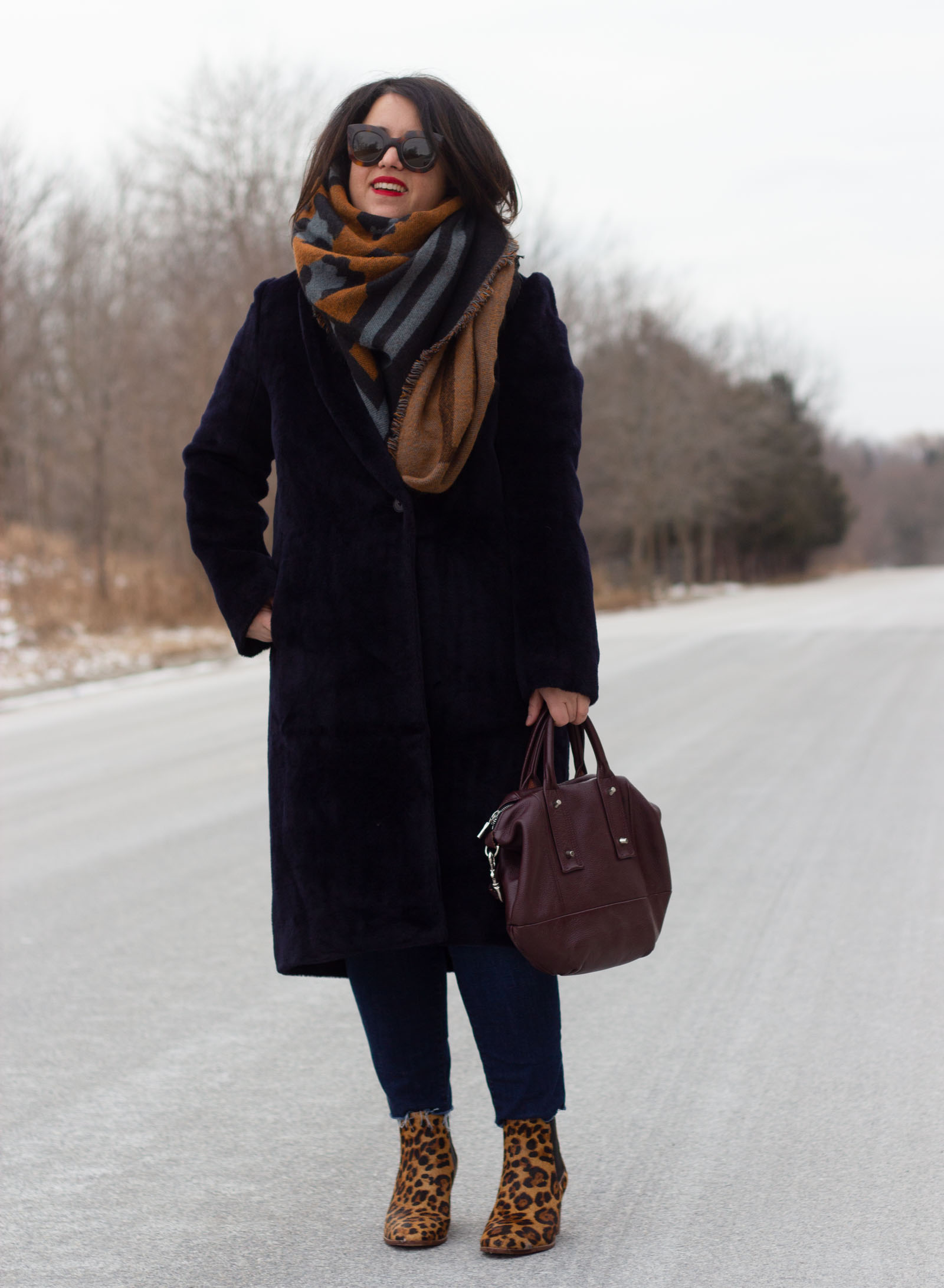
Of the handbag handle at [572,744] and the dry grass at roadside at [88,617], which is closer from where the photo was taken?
the handbag handle at [572,744]

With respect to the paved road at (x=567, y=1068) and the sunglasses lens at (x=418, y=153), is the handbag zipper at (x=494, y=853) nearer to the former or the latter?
the paved road at (x=567, y=1068)

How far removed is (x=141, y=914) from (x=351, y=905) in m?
2.95

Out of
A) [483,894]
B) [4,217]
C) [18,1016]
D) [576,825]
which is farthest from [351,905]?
[4,217]

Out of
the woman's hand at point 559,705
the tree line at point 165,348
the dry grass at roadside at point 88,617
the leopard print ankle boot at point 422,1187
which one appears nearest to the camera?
the woman's hand at point 559,705

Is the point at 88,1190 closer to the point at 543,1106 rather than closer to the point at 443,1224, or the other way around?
the point at 443,1224

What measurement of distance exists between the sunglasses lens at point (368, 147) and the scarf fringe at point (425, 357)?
289 mm

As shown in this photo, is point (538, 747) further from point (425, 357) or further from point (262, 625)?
point (425, 357)

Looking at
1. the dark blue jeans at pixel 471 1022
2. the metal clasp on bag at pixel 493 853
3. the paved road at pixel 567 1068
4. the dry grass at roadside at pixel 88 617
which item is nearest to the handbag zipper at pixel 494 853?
the metal clasp on bag at pixel 493 853

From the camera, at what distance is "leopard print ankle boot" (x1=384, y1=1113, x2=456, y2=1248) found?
2.52 metres

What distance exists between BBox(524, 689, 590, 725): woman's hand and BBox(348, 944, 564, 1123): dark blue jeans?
15.9 inches

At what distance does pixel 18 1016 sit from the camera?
4.00 meters

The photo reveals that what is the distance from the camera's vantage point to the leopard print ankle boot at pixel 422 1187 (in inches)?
99.3

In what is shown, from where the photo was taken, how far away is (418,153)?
247 cm

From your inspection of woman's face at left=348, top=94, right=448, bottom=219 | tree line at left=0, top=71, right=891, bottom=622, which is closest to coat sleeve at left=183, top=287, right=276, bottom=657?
woman's face at left=348, top=94, right=448, bottom=219
